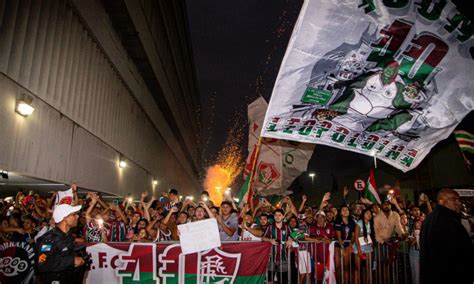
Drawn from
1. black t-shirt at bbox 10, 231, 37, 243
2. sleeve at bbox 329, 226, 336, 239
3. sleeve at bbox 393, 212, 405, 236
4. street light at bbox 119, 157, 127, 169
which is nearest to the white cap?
black t-shirt at bbox 10, 231, 37, 243

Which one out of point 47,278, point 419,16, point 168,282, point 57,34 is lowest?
point 168,282

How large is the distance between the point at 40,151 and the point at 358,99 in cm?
750

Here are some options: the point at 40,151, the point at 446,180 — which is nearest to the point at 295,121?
the point at 40,151

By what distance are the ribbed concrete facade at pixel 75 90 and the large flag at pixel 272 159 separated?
562 cm

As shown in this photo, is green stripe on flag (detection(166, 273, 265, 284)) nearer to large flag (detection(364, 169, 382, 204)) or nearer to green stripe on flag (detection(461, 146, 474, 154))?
large flag (detection(364, 169, 382, 204))

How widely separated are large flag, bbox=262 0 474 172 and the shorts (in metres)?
3.12

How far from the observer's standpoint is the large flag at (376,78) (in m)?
→ 3.66

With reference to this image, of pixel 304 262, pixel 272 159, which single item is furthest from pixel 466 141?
pixel 304 262

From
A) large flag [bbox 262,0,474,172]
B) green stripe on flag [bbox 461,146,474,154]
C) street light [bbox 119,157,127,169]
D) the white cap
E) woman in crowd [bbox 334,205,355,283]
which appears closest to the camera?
large flag [bbox 262,0,474,172]

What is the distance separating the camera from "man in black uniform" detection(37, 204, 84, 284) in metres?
4.12

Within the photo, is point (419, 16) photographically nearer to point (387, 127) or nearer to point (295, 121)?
point (387, 127)

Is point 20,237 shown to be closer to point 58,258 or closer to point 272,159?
point 58,258

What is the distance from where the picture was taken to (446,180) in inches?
794

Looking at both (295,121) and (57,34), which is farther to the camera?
(57,34)
